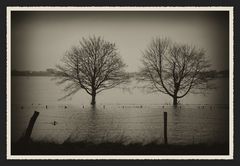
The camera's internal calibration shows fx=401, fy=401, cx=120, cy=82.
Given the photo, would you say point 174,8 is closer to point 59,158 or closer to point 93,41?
point 93,41

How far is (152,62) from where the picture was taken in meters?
4.46

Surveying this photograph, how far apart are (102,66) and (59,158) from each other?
43.8 inches

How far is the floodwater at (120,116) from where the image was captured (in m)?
4.41

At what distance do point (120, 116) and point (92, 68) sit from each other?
0.62 meters

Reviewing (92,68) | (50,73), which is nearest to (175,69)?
(92,68)

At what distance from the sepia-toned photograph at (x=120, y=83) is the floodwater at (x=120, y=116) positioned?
11 millimetres

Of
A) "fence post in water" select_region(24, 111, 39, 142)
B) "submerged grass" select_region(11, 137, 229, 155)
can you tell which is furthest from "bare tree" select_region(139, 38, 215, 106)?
"fence post in water" select_region(24, 111, 39, 142)

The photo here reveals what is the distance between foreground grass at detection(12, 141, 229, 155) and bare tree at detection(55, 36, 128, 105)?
1.66ft

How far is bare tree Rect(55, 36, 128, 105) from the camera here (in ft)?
14.5

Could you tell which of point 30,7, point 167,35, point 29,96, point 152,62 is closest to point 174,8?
point 167,35

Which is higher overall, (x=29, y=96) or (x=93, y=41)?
(x=93, y=41)

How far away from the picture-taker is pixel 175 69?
14.7 feet

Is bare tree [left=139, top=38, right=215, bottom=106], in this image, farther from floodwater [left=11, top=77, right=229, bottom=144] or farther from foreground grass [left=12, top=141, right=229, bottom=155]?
foreground grass [left=12, top=141, right=229, bottom=155]

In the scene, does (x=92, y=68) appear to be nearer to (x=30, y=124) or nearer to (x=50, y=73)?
Answer: (x=50, y=73)
